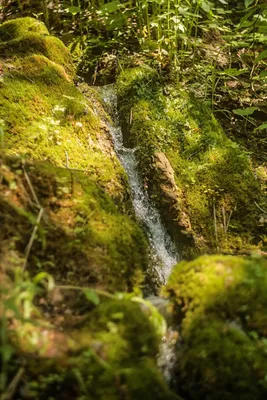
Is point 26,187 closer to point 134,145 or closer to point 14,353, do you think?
point 14,353

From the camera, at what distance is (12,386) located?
56.9 inches

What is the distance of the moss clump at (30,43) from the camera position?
13.8ft

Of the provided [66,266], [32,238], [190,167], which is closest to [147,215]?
[190,167]

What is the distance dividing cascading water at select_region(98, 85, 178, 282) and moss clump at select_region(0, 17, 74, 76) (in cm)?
112

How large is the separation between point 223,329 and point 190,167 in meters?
2.56

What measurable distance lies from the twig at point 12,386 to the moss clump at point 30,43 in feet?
11.6

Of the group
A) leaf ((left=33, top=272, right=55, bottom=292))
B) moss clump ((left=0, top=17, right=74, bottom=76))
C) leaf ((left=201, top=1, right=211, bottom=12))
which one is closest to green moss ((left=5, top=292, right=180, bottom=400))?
leaf ((left=33, top=272, right=55, bottom=292))

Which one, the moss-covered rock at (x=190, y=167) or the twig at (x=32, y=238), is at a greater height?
the twig at (x=32, y=238)

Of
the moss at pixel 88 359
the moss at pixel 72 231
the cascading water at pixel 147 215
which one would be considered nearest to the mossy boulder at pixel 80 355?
the moss at pixel 88 359

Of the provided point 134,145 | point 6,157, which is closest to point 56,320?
point 6,157

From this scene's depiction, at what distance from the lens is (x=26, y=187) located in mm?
2215

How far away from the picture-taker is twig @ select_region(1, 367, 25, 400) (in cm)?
142

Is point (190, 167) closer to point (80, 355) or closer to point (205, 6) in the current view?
point (205, 6)

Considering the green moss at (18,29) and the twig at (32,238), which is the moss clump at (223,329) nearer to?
the twig at (32,238)
